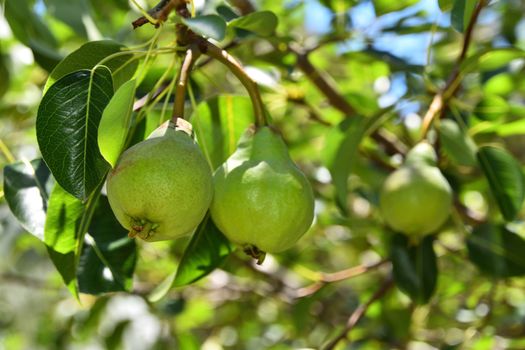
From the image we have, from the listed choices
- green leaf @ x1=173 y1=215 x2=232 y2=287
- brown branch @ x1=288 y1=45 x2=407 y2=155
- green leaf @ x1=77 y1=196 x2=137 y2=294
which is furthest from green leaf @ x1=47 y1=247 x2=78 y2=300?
brown branch @ x1=288 y1=45 x2=407 y2=155

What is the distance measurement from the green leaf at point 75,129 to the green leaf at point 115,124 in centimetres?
3

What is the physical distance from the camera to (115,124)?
1.02m

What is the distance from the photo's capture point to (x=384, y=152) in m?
2.16

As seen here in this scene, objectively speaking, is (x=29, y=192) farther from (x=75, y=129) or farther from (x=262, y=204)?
(x=262, y=204)

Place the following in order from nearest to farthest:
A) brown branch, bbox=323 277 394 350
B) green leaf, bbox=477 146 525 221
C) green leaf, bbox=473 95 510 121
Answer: green leaf, bbox=477 146 525 221, brown branch, bbox=323 277 394 350, green leaf, bbox=473 95 510 121

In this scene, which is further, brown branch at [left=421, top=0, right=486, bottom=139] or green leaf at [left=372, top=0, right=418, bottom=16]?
green leaf at [left=372, top=0, right=418, bottom=16]

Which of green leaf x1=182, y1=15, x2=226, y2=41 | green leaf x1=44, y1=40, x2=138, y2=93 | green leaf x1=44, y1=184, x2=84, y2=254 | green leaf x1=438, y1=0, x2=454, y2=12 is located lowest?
green leaf x1=44, y1=184, x2=84, y2=254

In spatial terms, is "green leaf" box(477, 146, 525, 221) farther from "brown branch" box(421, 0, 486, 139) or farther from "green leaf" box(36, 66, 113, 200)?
"green leaf" box(36, 66, 113, 200)

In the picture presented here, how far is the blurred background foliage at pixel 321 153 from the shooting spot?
1.82 metres

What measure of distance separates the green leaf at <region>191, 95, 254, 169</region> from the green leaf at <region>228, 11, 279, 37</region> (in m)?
0.18

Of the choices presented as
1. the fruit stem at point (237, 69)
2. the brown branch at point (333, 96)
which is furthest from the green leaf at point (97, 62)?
the brown branch at point (333, 96)

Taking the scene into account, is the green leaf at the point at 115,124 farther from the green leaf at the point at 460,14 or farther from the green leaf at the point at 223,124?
the green leaf at the point at 460,14

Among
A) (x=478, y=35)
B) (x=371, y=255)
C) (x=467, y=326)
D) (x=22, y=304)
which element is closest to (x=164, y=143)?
(x=467, y=326)

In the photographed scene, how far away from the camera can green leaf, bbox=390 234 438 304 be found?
1745 millimetres
